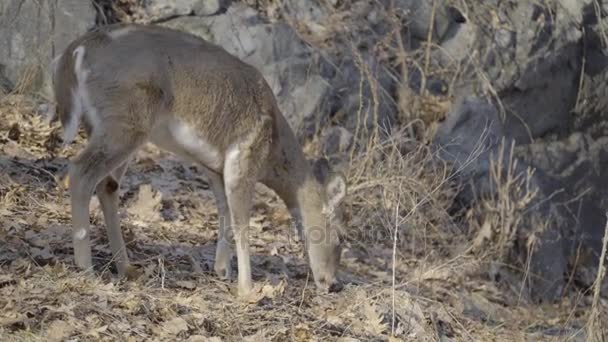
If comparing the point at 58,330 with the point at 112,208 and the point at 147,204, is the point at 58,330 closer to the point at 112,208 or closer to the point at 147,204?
the point at 112,208

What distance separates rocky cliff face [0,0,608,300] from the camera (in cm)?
1177

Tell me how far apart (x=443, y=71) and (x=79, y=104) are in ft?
23.2

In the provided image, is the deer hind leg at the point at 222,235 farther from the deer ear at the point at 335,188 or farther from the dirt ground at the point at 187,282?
the deer ear at the point at 335,188

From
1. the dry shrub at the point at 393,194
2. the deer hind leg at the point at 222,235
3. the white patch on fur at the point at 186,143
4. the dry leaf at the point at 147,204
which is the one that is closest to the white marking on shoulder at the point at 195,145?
the white patch on fur at the point at 186,143

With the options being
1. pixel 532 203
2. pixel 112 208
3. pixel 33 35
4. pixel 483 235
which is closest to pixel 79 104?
pixel 112 208

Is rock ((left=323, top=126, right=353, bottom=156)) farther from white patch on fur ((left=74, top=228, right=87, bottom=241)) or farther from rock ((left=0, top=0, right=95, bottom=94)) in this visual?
white patch on fur ((left=74, top=228, right=87, bottom=241))

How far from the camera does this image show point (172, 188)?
10.2 meters

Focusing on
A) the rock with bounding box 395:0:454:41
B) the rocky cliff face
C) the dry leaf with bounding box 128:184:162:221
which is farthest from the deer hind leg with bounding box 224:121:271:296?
the rock with bounding box 395:0:454:41

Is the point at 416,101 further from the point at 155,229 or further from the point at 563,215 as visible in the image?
the point at 155,229

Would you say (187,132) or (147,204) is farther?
(147,204)

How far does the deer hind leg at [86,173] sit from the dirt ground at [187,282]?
0.66 ft

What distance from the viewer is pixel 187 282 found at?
7484 millimetres

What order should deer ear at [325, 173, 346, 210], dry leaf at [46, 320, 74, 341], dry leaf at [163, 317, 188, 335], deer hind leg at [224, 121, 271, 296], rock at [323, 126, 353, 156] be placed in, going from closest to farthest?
dry leaf at [46, 320, 74, 341] < dry leaf at [163, 317, 188, 335] < deer hind leg at [224, 121, 271, 296] < deer ear at [325, 173, 346, 210] < rock at [323, 126, 353, 156]

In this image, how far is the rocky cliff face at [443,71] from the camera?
38.6 feet
